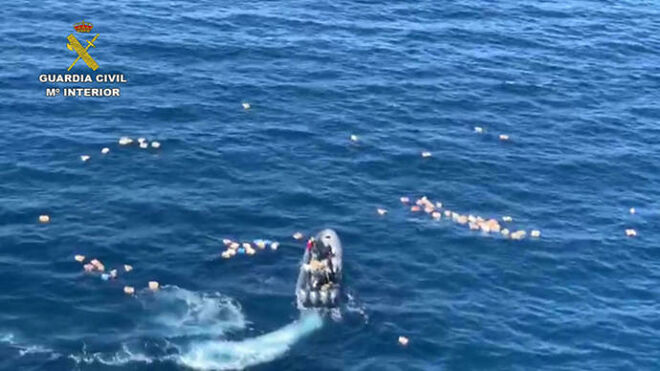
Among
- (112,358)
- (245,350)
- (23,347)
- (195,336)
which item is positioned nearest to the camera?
(112,358)

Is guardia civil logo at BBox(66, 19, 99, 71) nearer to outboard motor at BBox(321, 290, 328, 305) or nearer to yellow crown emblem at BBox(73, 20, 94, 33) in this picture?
yellow crown emblem at BBox(73, 20, 94, 33)

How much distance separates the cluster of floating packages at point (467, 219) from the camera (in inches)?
2569

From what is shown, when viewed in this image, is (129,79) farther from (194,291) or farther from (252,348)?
(252,348)

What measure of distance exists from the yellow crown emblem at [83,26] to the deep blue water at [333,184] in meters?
1.54

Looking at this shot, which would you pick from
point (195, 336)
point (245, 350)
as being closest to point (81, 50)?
point (195, 336)

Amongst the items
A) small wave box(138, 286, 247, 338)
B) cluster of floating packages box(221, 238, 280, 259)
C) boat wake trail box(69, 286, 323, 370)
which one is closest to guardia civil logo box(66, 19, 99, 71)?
cluster of floating packages box(221, 238, 280, 259)

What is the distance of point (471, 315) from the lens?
5731 cm

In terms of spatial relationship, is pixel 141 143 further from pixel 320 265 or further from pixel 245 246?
pixel 320 265

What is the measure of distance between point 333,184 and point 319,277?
15.6m

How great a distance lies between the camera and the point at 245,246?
62312mm

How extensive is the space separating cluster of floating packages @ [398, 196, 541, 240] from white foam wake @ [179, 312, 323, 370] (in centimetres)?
1600

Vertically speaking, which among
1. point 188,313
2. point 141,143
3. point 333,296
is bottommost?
point 188,313

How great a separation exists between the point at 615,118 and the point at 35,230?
185ft

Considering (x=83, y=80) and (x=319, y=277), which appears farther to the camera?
(x=83, y=80)
